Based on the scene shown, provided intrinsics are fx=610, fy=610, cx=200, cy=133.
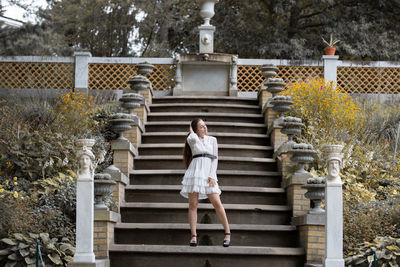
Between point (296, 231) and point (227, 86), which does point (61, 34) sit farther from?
point (296, 231)

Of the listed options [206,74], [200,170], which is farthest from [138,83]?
[200,170]

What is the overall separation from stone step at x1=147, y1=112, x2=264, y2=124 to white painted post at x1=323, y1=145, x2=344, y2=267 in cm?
443

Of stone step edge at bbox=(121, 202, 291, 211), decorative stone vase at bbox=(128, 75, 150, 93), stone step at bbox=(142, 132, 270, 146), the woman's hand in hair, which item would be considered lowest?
stone step edge at bbox=(121, 202, 291, 211)

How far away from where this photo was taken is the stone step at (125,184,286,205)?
29.4ft

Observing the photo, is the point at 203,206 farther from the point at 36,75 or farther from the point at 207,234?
the point at 36,75

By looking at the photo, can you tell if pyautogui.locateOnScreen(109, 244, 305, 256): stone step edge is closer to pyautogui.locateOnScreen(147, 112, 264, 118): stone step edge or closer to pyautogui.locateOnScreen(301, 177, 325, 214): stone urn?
pyautogui.locateOnScreen(301, 177, 325, 214): stone urn

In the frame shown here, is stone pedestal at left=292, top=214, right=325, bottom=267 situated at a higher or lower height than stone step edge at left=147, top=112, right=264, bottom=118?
lower

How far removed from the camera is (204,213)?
27.9 feet

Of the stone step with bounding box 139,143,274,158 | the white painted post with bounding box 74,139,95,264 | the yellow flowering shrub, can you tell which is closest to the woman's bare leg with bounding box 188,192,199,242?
the white painted post with bounding box 74,139,95,264

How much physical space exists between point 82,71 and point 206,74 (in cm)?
285

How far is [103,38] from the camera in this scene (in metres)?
19.4

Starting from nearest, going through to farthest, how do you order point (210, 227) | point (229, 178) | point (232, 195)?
point (210, 227) → point (232, 195) → point (229, 178)

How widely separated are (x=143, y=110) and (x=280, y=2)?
908 centimetres

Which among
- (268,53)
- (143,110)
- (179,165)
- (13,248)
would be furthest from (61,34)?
(13,248)
